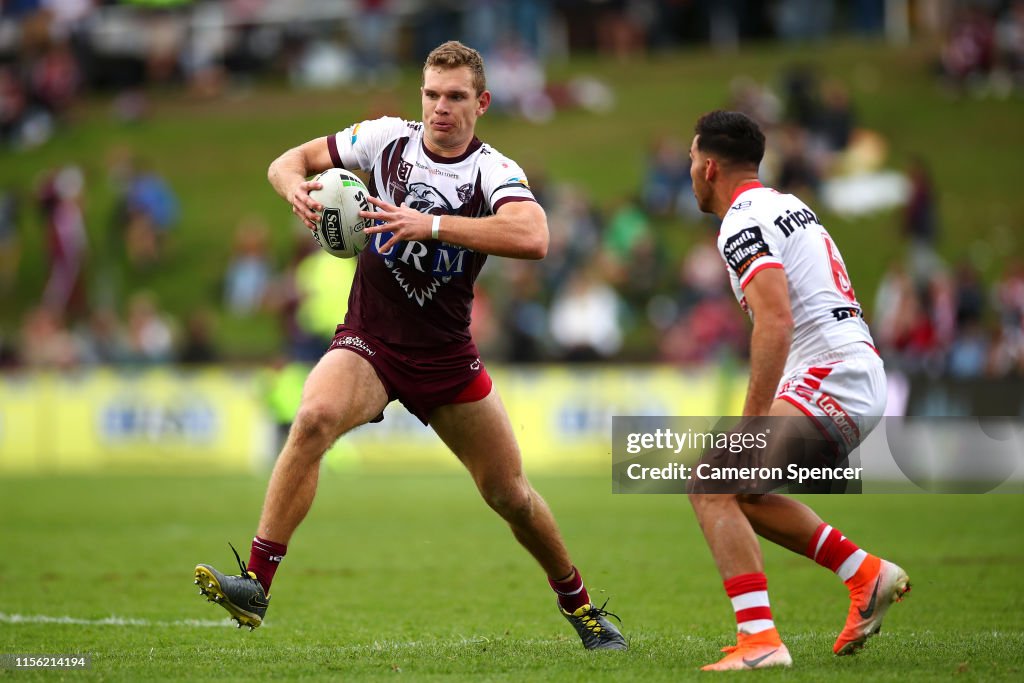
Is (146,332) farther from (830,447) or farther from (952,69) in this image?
(952,69)

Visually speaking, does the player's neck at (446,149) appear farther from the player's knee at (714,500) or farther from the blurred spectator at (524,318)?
the blurred spectator at (524,318)

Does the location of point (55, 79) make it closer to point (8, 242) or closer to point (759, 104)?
point (8, 242)

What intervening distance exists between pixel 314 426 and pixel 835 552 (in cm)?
241

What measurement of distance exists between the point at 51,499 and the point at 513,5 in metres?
24.1

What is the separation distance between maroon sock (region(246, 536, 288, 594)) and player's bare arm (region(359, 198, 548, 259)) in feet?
4.68

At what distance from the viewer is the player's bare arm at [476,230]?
6.23 meters

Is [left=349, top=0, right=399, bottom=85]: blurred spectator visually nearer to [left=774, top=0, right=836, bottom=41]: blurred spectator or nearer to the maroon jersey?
[left=774, top=0, right=836, bottom=41]: blurred spectator

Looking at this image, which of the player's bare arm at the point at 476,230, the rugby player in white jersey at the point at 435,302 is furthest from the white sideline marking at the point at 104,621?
the player's bare arm at the point at 476,230

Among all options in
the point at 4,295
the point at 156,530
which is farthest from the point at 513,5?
the point at 156,530

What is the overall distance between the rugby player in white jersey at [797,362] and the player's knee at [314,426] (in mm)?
1693

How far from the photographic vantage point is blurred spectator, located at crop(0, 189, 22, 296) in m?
28.7

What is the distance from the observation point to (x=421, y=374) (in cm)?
667

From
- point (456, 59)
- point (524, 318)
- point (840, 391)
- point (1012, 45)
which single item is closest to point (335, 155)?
point (456, 59)

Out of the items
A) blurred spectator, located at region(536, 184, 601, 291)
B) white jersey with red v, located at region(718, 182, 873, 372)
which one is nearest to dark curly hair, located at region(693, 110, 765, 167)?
white jersey with red v, located at region(718, 182, 873, 372)
